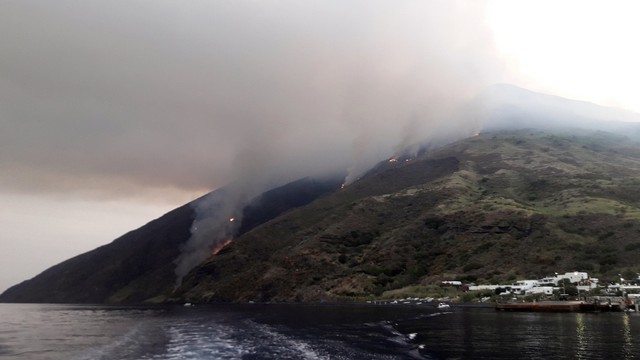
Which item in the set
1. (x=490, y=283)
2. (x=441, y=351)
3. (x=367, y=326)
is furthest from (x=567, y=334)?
(x=490, y=283)

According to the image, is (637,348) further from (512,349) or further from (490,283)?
(490,283)

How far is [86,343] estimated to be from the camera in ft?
253

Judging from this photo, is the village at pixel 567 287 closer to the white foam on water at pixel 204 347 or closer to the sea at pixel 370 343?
the sea at pixel 370 343

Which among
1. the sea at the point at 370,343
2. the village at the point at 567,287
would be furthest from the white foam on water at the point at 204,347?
the village at the point at 567,287

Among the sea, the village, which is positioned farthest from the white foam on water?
the village

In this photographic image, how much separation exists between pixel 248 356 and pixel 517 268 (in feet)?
545

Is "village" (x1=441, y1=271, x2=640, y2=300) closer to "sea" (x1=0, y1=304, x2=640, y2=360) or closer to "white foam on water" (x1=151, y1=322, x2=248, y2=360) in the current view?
"sea" (x1=0, y1=304, x2=640, y2=360)

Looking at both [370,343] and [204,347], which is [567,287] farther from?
[204,347]

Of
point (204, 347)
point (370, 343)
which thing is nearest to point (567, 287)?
point (370, 343)

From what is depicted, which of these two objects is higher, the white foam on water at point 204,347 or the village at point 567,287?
the white foam on water at point 204,347

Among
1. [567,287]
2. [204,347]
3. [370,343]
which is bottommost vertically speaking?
[567,287]

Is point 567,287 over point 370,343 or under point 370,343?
under

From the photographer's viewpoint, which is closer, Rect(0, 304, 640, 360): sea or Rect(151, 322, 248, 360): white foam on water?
Rect(0, 304, 640, 360): sea

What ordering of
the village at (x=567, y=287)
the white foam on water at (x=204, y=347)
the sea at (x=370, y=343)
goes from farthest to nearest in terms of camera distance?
the village at (x=567, y=287) < the white foam on water at (x=204, y=347) < the sea at (x=370, y=343)
